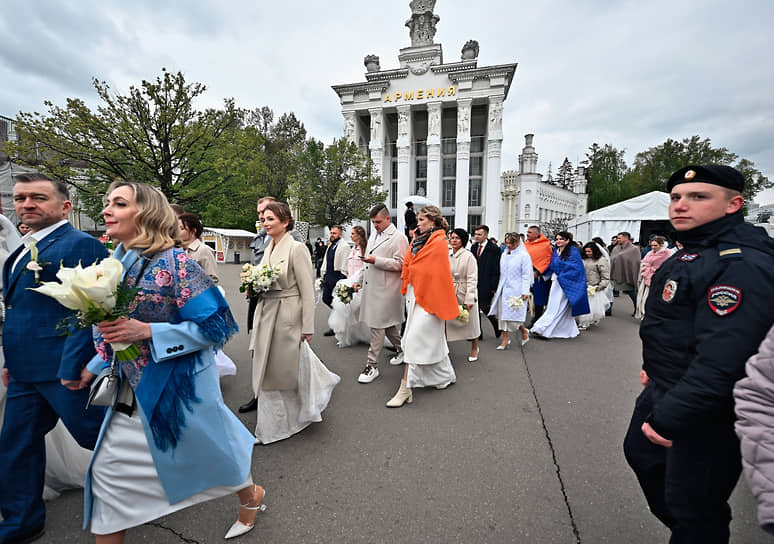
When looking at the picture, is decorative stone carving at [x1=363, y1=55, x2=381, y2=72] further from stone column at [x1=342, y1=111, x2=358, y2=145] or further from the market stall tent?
the market stall tent

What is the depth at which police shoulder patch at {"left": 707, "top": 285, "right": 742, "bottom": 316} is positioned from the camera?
4.27 feet

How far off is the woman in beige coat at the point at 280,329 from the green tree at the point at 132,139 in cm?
1658

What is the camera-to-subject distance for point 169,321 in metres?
1.79

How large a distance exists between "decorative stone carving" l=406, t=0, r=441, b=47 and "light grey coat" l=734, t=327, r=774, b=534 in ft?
162

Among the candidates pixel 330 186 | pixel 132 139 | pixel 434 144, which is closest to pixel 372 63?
pixel 434 144

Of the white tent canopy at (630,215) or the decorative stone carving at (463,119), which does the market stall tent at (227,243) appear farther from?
the white tent canopy at (630,215)

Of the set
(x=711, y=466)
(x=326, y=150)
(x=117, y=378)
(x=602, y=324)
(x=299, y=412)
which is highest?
(x=326, y=150)

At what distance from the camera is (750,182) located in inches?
1252

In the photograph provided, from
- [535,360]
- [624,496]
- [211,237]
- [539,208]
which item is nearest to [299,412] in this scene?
[624,496]

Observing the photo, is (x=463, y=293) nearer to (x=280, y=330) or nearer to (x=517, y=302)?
(x=517, y=302)

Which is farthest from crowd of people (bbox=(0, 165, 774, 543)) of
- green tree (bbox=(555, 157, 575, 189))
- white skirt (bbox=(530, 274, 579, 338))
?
green tree (bbox=(555, 157, 575, 189))

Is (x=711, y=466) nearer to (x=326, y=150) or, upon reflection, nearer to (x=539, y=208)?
(x=326, y=150)

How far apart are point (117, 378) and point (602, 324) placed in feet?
31.6

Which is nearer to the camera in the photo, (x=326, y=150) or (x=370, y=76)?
(x=326, y=150)
